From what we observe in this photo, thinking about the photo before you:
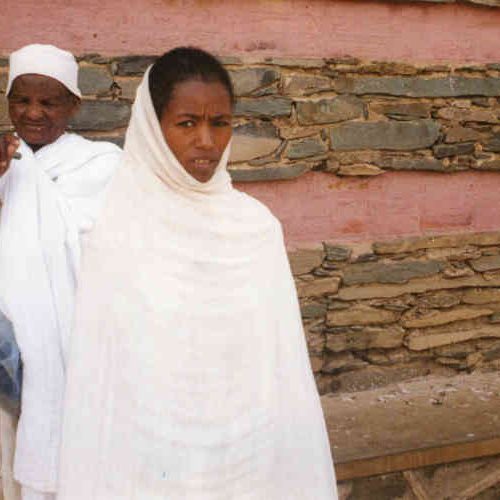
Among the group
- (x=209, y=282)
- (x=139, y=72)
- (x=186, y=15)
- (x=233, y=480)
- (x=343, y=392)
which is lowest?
(x=343, y=392)

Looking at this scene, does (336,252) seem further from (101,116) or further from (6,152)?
(6,152)

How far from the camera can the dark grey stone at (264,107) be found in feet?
13.5

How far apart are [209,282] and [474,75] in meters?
2.99

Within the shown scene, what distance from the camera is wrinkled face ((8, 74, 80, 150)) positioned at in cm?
246

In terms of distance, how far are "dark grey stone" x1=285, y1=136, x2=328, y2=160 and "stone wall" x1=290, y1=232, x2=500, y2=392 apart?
47 cm

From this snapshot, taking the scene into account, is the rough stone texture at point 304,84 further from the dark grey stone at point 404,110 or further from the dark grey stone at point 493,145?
the dark grey stone at point 493,145

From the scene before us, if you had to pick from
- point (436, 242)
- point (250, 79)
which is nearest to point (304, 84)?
point (250, 79)

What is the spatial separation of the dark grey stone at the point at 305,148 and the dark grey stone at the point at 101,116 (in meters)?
0.82

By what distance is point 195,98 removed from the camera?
2.11m

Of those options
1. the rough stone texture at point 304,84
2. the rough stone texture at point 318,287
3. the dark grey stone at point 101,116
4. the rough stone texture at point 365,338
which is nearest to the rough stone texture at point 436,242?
the rough stone texture at point 318,287

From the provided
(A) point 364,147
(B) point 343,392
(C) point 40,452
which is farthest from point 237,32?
(C) point 40,452

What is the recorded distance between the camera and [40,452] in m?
2.17

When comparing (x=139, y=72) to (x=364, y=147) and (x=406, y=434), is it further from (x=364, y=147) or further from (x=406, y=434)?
(x=406, y=434)

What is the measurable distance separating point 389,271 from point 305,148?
808 mm
